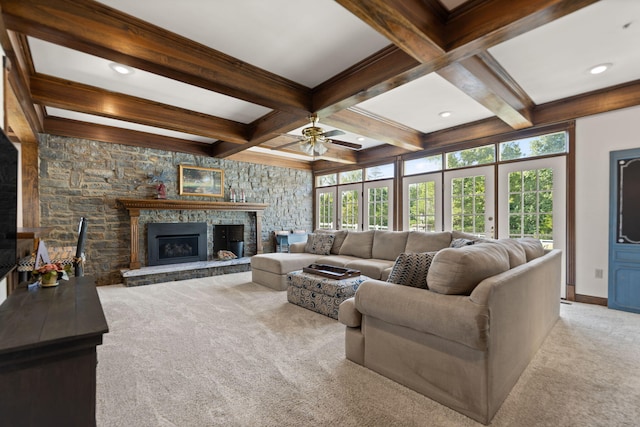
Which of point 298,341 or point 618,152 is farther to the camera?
point 618,152

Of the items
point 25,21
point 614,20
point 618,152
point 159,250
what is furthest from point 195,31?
point 618,152

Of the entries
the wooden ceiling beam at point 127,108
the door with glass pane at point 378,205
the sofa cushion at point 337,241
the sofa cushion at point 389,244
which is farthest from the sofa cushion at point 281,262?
the door with glass pane at point 378,205

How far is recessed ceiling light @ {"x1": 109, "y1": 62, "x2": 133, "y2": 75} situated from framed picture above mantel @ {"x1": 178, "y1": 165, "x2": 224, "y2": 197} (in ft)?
9.20

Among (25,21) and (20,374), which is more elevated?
(25,21)

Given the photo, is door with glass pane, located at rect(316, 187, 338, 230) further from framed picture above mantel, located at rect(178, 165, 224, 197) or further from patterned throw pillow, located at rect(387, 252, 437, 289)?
patterned throw pillow, located at rect(387, 252, 437, 289)

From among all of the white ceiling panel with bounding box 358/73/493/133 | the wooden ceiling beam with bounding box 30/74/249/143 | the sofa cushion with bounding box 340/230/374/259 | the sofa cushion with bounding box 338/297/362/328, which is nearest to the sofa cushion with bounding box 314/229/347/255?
the sofa cushion with bounding box 340/230/374/259

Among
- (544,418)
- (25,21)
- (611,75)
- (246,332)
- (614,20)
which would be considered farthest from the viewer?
(611,75)

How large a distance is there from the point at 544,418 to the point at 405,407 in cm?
76

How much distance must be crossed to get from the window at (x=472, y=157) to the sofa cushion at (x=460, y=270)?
3.52 m

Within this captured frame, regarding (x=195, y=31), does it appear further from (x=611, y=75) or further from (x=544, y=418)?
(x=611, y=75)

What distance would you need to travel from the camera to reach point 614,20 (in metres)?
2.28

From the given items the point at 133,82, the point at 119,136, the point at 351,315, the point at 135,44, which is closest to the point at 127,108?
the point at 133,82

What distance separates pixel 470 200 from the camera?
16.3 ft

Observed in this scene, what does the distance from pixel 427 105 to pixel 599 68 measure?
1729 mm
